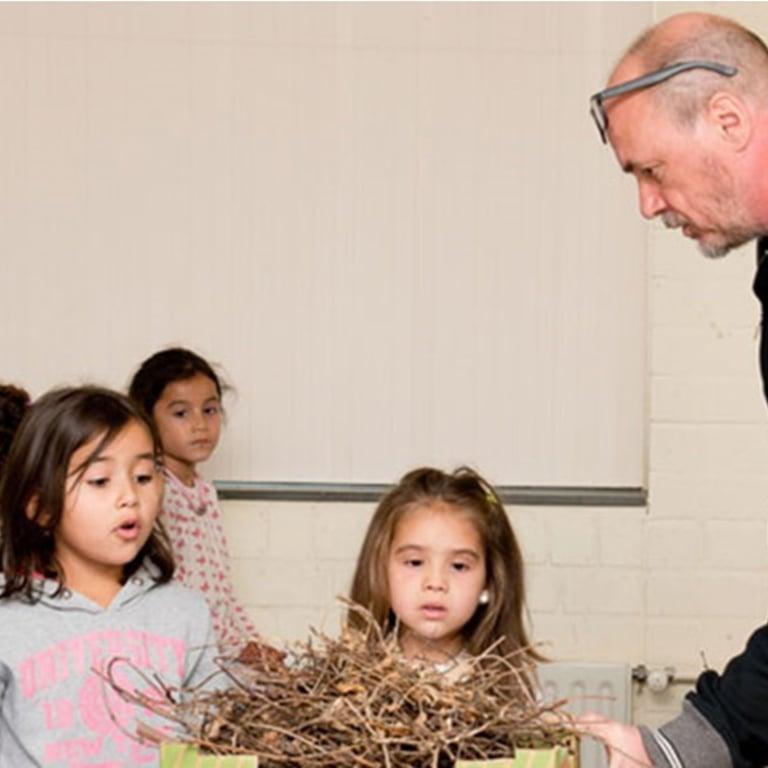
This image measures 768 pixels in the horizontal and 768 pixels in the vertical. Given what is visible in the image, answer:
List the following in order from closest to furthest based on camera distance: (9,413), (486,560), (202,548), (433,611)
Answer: (433,611)
(486,560)
(9,413)
(202,548)

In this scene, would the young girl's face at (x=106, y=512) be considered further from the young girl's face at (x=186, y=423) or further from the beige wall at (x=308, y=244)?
the beige wall at (x=308, y=244)

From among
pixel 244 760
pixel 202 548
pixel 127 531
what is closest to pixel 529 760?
pixel 244 760

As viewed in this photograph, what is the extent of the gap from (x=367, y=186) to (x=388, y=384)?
18.8 inches

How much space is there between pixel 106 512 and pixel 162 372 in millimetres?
1656

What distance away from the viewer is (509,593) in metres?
3.06

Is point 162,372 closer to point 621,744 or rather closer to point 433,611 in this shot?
point 433,611

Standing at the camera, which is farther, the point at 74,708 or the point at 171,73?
the point at 171,73

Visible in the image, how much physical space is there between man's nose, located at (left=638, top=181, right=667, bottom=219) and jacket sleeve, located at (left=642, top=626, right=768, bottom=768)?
557 millimetres

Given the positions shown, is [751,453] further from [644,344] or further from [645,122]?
[645,122]

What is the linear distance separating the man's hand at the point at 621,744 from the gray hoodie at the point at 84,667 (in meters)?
0.54

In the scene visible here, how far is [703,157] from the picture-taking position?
7.56 feet

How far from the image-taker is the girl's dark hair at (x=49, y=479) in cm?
273

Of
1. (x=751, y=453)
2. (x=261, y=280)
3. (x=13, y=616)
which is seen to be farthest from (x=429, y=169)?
(x=13, y=616)

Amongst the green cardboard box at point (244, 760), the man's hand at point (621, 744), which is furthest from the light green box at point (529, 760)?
the man's hand at point (621, 744)
